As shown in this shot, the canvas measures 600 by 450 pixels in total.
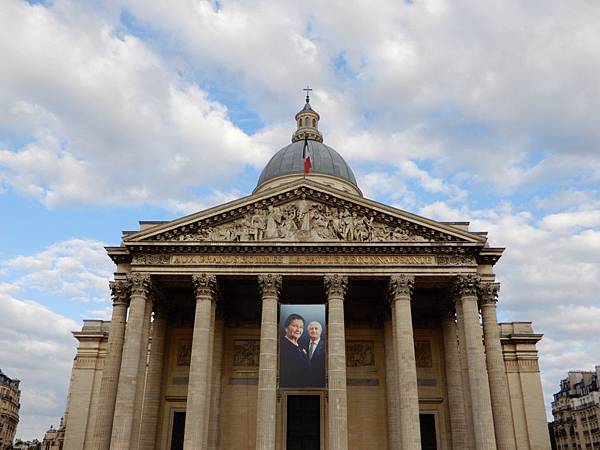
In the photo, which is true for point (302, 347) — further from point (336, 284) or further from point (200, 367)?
point (200, 367)

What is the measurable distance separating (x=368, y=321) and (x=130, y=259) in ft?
43.5

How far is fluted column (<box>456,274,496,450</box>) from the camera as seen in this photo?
81.0 ft

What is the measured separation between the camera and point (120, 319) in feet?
91.0

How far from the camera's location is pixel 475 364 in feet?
84.9

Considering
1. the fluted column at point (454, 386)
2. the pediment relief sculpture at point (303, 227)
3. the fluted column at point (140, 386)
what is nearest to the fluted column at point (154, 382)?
the fluted column at point (140, 386)

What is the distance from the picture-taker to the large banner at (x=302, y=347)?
2556cm

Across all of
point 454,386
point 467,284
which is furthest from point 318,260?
point 454,386

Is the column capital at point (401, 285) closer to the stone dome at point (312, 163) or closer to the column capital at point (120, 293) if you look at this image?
the column capital at point (120, 293)

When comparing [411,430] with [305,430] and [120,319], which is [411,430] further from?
[120,319]

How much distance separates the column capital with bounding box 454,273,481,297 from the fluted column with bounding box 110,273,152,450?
14757 millimetres

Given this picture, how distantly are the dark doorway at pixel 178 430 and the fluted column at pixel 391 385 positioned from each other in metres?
10.6

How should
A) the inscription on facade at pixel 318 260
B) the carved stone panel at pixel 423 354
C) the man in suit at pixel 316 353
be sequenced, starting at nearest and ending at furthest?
1. the man in suit at pixel 316 353
2. the inscription on facade at pixel 318 260
3. the carved stone panel at pixel 423 354

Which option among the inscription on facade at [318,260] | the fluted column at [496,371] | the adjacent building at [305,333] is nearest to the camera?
the fluted column at [496,371]

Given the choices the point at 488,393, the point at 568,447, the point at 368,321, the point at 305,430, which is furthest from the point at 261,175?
the point at 568,447
